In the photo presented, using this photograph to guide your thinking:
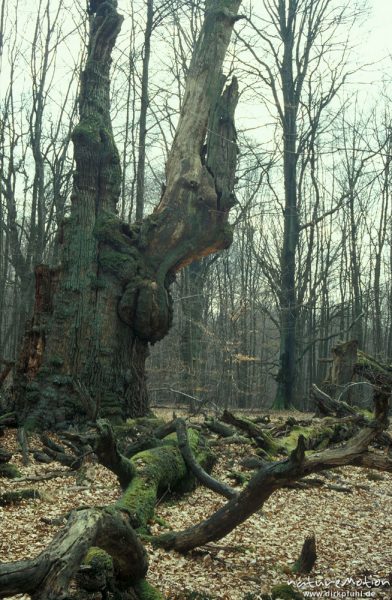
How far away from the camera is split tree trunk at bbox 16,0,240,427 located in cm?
956

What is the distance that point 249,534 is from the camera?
5.93 m

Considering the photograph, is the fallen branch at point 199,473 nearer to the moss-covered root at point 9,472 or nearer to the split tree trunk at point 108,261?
the moss-covered root at point 9,472

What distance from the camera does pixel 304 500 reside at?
24.7ft

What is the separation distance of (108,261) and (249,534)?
5305 millimetres

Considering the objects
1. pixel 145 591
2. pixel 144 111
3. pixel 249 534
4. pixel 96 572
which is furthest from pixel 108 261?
pixel 144 111

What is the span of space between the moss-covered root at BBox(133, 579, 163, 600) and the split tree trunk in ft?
16.8

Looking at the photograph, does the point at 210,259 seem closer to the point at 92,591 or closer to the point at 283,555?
the point at 283,555

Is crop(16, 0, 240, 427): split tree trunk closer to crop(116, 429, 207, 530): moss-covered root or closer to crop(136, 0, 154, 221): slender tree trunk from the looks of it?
crop(116, 429, 207, 530): moss-covered root

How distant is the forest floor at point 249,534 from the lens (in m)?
4.61

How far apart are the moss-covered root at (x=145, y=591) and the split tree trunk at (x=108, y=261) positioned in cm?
512

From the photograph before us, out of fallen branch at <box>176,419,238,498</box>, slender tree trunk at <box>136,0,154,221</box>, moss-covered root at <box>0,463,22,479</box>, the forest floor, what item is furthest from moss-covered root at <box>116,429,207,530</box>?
slender tree trunk at <box>136,0,154,221</box>

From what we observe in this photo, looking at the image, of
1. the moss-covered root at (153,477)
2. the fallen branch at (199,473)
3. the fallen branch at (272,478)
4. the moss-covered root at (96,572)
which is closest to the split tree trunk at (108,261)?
the moss-covered root at (153,477)

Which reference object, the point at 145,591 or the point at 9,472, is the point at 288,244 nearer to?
the point at 9,472

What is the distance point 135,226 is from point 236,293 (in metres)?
19.4
